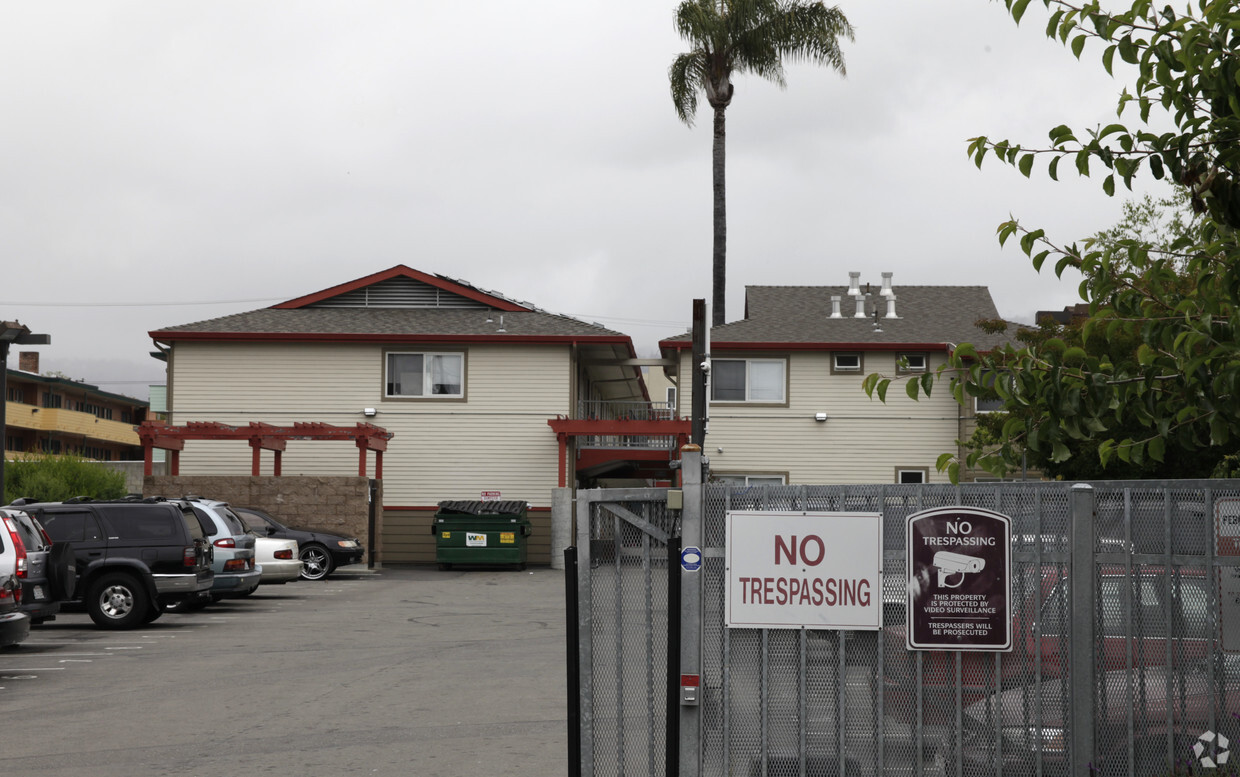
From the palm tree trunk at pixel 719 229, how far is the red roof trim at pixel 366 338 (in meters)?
2.80

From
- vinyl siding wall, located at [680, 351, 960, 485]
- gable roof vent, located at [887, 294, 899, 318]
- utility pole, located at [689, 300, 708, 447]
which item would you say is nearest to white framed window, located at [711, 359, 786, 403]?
vinyl siding wall, located at [680, 351, 960, 485]

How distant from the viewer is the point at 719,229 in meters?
37.2

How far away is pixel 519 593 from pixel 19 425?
5285 cm

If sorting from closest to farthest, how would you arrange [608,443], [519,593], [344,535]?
[519,593]
[344,535]
[608,443]

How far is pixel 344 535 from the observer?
30.1 metres

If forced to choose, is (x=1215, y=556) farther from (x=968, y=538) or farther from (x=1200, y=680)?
(x=968, y=538)

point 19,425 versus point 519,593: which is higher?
point 19,425

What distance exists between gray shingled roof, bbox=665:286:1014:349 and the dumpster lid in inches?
275

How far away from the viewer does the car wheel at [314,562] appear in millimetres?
28828

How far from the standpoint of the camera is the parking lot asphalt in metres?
9.23

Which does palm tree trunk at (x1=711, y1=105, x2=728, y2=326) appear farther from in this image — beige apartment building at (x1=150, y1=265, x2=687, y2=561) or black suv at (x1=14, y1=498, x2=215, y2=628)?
black suv at (x1=14, y1=498, x2=215, y2=628)

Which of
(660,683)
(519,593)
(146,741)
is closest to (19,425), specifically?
(519,593)

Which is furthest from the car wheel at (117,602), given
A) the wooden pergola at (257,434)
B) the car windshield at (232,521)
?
the wooden pergola at (257,434)

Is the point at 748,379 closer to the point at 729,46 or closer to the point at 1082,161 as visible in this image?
the point at 729,46
